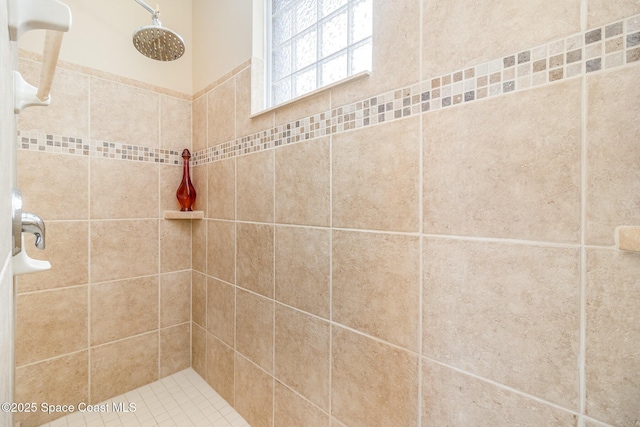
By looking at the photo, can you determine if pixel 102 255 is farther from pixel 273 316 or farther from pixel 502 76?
pixel 502 76

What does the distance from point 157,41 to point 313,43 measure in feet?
2.02

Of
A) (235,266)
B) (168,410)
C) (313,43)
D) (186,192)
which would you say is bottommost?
(168,410)

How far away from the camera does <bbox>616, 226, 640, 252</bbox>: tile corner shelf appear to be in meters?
0.43

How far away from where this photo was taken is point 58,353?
1261 millimetres

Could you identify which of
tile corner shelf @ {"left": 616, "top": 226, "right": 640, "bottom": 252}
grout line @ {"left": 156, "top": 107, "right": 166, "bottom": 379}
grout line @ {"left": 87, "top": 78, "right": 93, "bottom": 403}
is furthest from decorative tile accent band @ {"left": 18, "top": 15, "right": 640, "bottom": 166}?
grout line @ {"left": 87, "top": 78, "right": 93, "bottom": 403}

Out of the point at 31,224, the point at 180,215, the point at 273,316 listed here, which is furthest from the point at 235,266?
the point at 31,224

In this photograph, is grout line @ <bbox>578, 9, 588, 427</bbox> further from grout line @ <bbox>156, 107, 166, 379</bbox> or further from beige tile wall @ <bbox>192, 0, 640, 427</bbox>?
grout line @ <bbox>156, 107, 166, 379</bbox>

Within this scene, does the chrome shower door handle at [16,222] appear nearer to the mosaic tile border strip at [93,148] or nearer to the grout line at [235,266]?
the grout line at [235,266]

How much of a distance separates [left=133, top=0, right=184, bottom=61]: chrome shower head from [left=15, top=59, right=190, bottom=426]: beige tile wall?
0.34 metres

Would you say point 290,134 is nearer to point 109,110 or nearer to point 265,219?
point 265,219

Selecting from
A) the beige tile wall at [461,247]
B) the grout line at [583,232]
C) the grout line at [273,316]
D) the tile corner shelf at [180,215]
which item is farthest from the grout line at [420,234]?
the tile corner shelf at [180,215]

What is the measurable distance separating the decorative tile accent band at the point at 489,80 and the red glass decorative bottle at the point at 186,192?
63cm

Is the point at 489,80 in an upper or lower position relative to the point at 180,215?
upper

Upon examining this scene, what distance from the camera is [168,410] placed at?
4.31 ft
